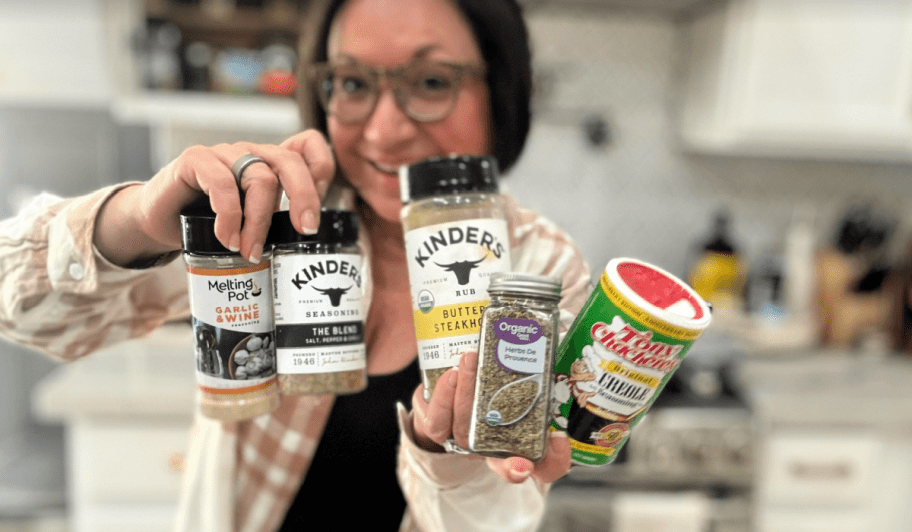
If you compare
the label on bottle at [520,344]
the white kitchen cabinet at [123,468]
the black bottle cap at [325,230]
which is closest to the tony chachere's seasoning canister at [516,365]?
the label on bottle at [520,344]

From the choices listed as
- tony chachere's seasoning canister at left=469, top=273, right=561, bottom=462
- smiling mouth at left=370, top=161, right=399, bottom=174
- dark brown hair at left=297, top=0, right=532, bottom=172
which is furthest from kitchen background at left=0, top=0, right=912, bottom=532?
tony chachere's seasoning canister at left=469, top=273, right=561, bottom=462

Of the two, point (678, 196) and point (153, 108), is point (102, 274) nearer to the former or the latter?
point (153, 108)

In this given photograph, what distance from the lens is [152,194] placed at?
0.36 metres

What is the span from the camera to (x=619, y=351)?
341 millimetres

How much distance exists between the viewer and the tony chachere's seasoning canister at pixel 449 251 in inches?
14.5

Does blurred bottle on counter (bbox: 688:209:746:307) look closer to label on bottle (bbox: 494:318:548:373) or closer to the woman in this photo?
the woman

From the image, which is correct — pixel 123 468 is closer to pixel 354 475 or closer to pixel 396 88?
pixel 354 475

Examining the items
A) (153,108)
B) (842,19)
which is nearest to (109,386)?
(153,108)

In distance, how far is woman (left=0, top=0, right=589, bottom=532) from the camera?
0.36 metres

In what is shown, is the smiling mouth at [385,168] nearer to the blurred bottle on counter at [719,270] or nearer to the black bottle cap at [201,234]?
the black bottle cap at [201,234]

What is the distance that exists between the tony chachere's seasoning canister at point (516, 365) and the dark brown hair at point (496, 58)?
235 millimetres

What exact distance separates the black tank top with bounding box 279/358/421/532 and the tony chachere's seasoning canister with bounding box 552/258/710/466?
0.19 meters

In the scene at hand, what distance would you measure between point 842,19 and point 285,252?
4.89ft

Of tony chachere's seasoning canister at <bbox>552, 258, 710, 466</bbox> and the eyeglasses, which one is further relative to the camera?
the eyeglasses
